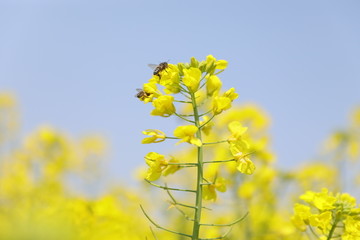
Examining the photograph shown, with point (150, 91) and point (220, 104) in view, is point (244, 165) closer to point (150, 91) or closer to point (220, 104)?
→ point (220, 104)

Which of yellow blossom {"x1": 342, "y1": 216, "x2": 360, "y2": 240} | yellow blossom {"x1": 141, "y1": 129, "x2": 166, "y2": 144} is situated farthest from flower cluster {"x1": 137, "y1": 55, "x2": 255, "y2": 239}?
yellow blossom {"x1": 342, "y1": 216, "x2": 360, "y2": 240}

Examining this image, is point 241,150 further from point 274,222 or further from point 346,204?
point 274,222

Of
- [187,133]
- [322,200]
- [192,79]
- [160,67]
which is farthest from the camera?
[160,67]

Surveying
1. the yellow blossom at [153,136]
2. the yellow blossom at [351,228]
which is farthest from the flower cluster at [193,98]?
the yellow blossom at [351,228]

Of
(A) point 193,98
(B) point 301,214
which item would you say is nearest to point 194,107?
(A) point 193,98

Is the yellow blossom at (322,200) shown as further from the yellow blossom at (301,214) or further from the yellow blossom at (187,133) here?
the yellow blossom at (187,133)
